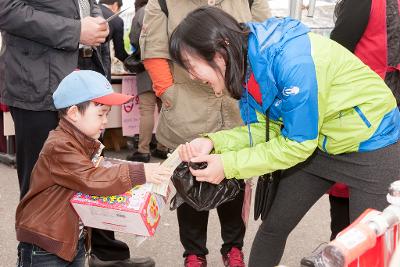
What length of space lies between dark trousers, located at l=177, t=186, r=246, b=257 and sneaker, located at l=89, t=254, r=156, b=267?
0.22 meters

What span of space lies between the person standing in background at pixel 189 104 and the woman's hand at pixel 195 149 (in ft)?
1.78

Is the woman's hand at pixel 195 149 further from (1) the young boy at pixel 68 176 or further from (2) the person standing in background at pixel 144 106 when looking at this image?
(2) the person standing in background at pixel 144 106

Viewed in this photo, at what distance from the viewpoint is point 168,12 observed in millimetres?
2533

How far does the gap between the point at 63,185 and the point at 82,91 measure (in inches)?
13.9

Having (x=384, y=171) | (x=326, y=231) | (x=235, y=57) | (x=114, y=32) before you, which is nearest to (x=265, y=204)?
(x=384, y=171)

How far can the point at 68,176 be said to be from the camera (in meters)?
1.87

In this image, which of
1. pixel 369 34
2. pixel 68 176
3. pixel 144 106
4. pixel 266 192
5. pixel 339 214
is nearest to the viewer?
pixel 68 176

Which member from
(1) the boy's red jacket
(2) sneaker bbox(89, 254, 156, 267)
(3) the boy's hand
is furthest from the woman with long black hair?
(2) sneaker bbox(89, 254, 156, 267)

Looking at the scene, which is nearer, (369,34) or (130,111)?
(369,34)

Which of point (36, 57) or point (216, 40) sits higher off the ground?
point (216, 40)

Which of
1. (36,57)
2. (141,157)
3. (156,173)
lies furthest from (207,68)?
(141,157)

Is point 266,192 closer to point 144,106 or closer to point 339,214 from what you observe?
point 339,214

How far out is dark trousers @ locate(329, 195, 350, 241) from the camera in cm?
242

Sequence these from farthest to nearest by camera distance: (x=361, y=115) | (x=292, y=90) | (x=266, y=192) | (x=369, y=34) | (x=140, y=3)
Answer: (x=140, y=3) → (x=369, y=34) → (x=266, y=192) → (x=361, y=115) → (x=292, y=90)
